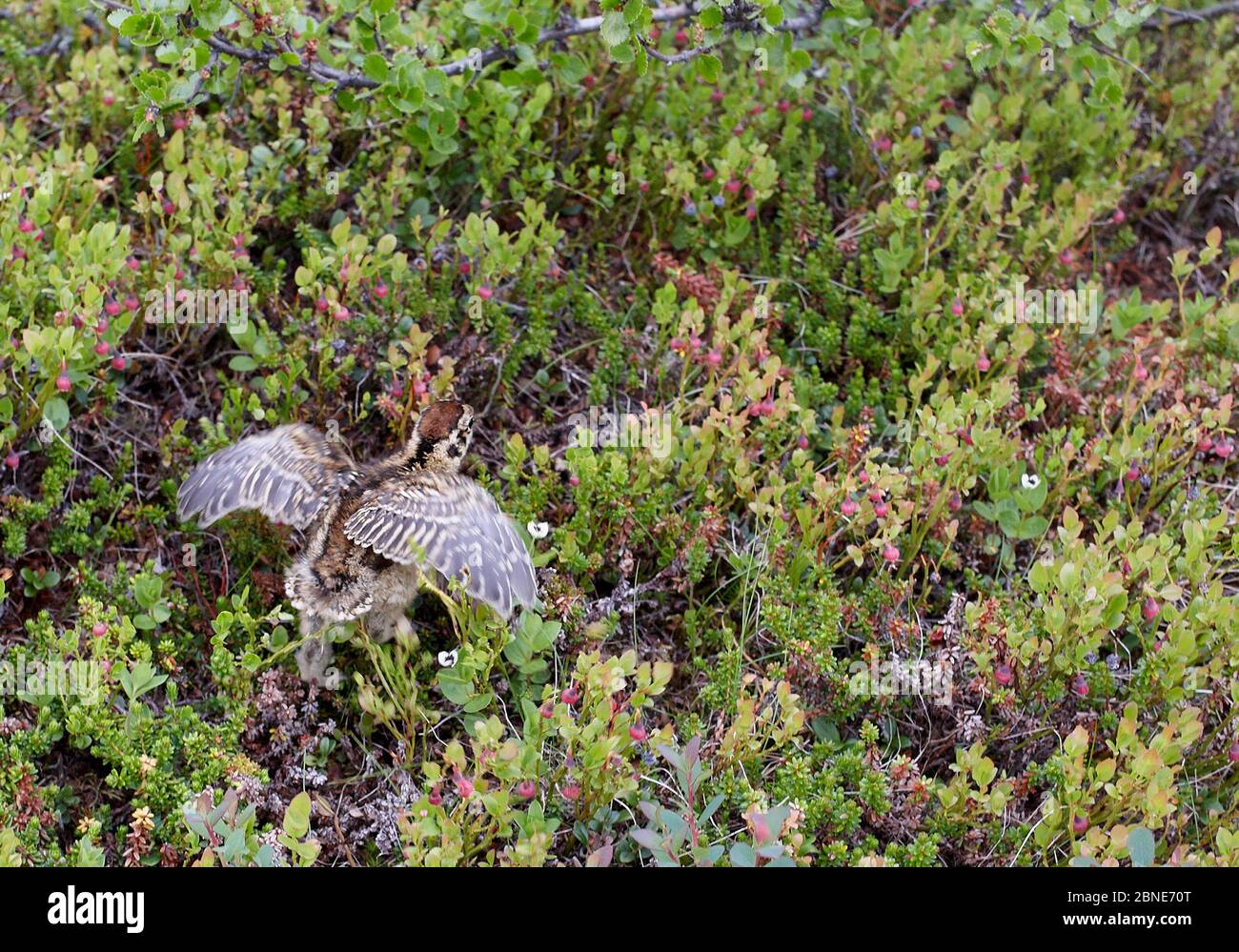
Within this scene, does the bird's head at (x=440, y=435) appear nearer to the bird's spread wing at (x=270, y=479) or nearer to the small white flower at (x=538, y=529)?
the bird's spread wing at (x=270, y=479)

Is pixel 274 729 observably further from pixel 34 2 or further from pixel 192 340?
pixel 34 2

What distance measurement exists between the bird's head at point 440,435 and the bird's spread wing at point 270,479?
33 centimetres

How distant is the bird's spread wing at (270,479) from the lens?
560cm

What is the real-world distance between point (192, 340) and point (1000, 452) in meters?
4.06

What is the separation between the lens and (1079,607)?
540 centimetres

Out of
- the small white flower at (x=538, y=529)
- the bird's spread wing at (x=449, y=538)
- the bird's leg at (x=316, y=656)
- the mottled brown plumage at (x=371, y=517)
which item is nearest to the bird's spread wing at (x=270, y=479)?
the mottled brown plumage at (x=371, y=517)

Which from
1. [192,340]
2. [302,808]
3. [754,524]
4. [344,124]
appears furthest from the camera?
[344,124]

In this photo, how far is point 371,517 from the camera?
5.29m

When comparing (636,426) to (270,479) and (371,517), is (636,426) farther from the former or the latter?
(270,479)

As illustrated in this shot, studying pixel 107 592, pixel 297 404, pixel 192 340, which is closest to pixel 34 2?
pixel 192 340

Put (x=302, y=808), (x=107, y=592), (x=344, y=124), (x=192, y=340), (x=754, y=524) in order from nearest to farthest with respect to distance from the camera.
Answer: (x=302, y=808) → (x=107, y=592) → (x=754, y=524) → (x=192, y=340) → (x=344, y=124)

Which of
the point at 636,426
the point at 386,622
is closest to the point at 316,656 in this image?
the point at 386,622

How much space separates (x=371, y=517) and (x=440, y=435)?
620mm
